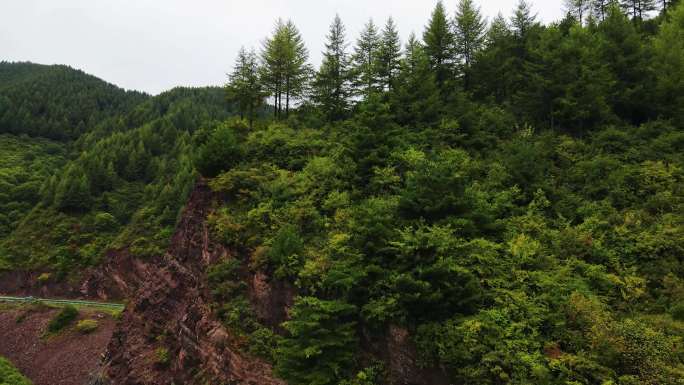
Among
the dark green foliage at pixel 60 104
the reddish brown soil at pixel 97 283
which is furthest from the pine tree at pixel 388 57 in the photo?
the dark green foliage at pixel 60 104

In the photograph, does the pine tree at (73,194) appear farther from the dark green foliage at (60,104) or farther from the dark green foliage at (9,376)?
the dark green foliage at (60,104)

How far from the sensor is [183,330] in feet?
75.8

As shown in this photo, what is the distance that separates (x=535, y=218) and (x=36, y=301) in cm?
5907

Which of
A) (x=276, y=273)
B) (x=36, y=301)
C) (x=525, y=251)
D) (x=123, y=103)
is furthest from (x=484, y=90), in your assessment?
(x=123, y=103)

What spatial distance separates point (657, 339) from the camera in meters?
11.8

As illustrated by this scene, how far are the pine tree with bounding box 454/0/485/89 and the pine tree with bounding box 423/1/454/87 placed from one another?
4.32ft

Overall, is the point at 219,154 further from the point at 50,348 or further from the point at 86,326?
the point at 50,348

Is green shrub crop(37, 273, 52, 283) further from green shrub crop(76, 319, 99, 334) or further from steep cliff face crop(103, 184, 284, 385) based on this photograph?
steep cliff face crop(103, 184, 284, 385)

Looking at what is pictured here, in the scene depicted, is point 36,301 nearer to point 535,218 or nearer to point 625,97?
point 535,218

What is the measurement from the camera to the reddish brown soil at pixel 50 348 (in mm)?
36656

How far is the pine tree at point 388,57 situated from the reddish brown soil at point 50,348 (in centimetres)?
3578

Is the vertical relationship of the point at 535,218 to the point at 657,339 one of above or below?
above

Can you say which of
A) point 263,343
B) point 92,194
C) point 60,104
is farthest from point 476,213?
point 60,104

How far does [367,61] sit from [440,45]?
725 centimetres
